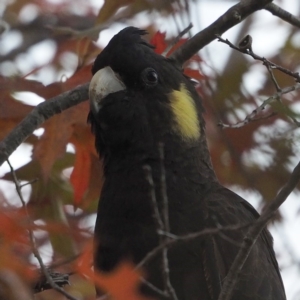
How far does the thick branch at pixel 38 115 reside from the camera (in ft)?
10.5

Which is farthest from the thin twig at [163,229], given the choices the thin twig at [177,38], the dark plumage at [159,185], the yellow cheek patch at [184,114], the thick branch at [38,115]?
the thin twig at [177,38]

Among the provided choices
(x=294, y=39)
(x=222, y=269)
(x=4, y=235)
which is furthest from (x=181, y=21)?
(x=4, y=235)

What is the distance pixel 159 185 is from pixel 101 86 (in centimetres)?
56

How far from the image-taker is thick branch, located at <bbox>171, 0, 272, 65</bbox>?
3.44 meters

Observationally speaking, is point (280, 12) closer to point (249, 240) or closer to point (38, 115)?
point (38, 115)

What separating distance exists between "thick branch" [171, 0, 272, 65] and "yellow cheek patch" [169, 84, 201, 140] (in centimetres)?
18

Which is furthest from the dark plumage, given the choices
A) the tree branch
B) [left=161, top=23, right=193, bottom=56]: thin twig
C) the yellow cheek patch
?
[left=161, top=23, right=193, bottom=56]: thin twig

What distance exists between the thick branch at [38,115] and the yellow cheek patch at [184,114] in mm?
470

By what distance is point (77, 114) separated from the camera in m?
3.83

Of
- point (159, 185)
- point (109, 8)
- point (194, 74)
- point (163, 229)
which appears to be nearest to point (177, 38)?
point (194, 74)

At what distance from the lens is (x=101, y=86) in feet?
11.6

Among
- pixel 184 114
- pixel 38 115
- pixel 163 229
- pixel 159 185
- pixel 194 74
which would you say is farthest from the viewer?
pixel 194 74

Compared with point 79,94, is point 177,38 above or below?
above

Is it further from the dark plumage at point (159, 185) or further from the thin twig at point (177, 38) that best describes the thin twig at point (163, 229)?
the thin twig at point (177, 38)
